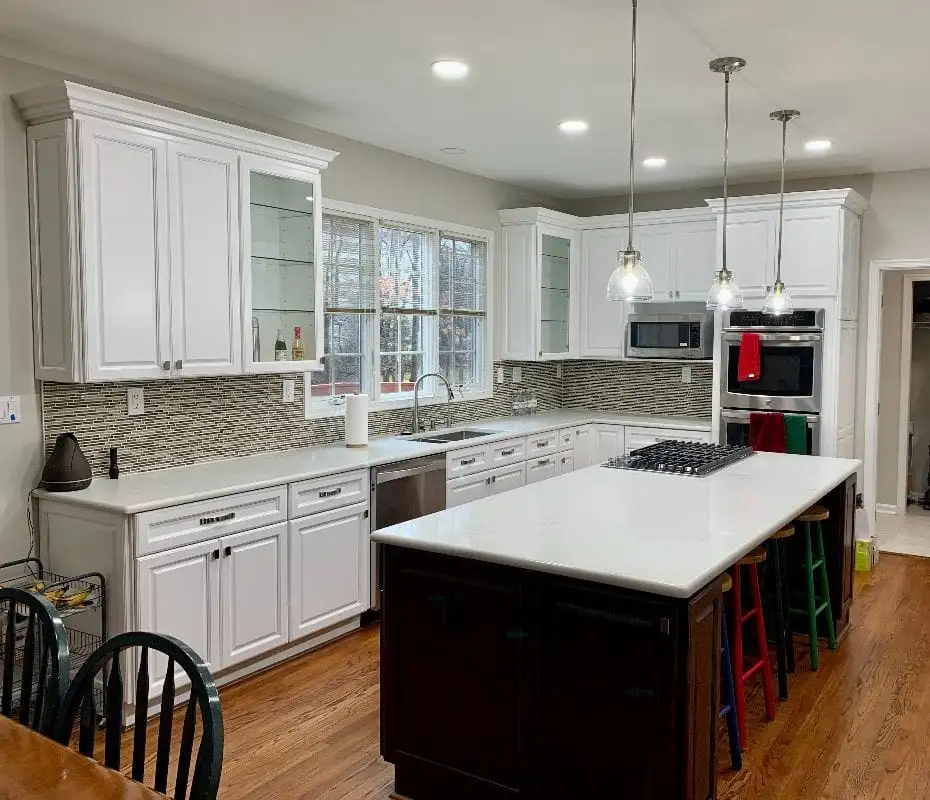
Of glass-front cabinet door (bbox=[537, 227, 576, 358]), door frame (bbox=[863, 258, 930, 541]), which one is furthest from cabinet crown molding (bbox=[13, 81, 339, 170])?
door frame (bbox=[863, 258, 930, 541])

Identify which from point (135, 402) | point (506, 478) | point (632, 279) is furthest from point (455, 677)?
point (506, 478)

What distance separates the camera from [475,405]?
6105mm

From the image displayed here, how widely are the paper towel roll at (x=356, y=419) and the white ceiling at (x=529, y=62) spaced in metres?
1.46

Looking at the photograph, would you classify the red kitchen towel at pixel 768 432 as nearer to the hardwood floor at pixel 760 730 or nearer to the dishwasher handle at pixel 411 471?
the hardwood floor at pixel 760 730

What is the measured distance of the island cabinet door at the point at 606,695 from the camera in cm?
236

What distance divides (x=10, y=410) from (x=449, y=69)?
7.28ft

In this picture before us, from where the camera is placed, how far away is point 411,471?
4555 mm

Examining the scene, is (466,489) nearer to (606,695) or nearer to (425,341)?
(425,341)

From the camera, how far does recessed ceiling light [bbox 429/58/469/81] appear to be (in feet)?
11.5

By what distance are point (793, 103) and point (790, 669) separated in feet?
8.59

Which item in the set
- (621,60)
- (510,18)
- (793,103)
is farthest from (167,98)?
(793,103)

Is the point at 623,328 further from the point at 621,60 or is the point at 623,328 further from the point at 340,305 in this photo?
the point at 621,60

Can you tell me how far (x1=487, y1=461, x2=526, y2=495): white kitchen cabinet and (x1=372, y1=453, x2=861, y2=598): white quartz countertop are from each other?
4.37 ft

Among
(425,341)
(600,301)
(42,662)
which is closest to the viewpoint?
(42,662)
